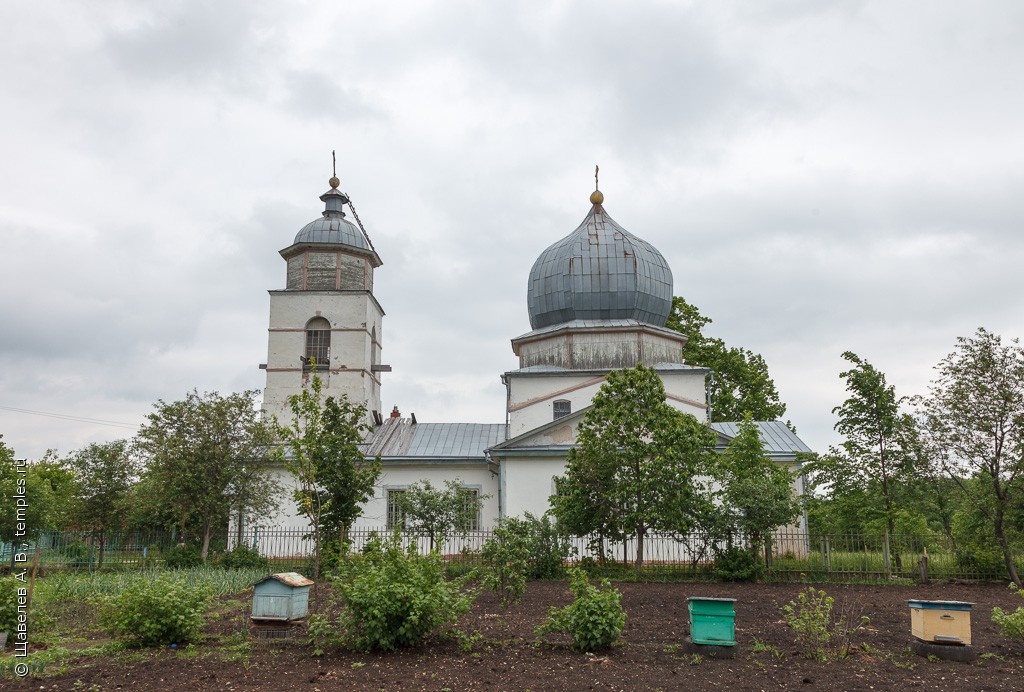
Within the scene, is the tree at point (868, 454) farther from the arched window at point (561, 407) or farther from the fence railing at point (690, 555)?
the arched window at point (561, 407)


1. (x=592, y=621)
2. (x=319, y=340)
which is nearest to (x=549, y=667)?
(x=592, y=621)

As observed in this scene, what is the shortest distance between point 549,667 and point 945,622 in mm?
4950

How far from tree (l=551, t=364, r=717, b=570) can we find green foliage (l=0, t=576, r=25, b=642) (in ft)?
39.6

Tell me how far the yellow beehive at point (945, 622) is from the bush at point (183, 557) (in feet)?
56.2

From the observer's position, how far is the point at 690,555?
20172mm

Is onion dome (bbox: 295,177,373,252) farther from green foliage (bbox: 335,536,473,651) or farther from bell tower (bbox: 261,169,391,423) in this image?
green foliage (bbox: 335,536,473,651)

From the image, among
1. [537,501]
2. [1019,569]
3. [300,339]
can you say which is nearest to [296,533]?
[537,501]

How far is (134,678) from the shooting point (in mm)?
8422

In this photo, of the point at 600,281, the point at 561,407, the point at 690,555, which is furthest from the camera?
the point at 600,281

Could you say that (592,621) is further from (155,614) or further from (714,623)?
(155,614)

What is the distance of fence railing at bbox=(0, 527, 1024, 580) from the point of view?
64.6 ft

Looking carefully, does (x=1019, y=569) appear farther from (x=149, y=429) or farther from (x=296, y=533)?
(x=149, y=429)

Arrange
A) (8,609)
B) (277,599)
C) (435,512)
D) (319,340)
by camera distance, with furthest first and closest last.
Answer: (319,340), (435,512), (277,599), (8,609)

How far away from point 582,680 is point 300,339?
24.6 meters
